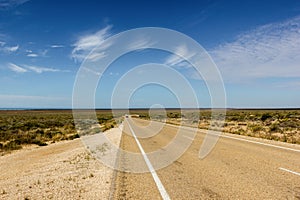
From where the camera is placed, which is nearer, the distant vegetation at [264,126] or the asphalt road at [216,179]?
the asphalt road at [216,179]

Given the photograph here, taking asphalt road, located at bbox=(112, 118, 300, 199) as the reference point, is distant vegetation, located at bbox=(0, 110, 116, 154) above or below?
below

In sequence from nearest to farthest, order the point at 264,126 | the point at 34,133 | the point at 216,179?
the point at 216,179
the point at 34,133
the point at 264,126

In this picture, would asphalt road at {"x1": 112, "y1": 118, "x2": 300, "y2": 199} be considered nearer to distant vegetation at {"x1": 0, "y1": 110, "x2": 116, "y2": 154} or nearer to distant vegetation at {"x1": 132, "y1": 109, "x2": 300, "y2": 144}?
distant vegetation at {"x1": 132, "y1": 109, "x2": 300, "y2": 144}

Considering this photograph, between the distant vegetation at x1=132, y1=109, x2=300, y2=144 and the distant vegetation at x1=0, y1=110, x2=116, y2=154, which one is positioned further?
the distant vegetation at x1=0, y1=110, x2=116, y2=154

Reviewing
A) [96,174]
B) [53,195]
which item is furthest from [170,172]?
[53,195]

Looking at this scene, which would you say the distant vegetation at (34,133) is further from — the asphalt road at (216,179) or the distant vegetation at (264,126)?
the distant vegetation at (264,126)

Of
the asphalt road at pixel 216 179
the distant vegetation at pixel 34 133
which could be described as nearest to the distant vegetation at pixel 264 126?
the asphalt road at pixel 216 179

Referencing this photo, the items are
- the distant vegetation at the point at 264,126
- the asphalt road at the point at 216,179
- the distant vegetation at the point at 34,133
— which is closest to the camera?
the asphalt road at the point at 216,179

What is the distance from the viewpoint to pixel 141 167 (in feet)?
31.0

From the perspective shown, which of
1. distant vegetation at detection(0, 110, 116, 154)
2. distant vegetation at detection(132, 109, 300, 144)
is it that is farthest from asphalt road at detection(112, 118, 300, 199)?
distant vegetation at detection(0, 110, 116, 154)

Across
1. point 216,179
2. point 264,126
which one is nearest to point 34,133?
point 264,126

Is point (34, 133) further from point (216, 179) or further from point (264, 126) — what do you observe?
point (216, 179)

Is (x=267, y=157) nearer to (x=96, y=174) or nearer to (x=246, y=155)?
(x=246, y=155)

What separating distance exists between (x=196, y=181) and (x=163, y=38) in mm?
17261
